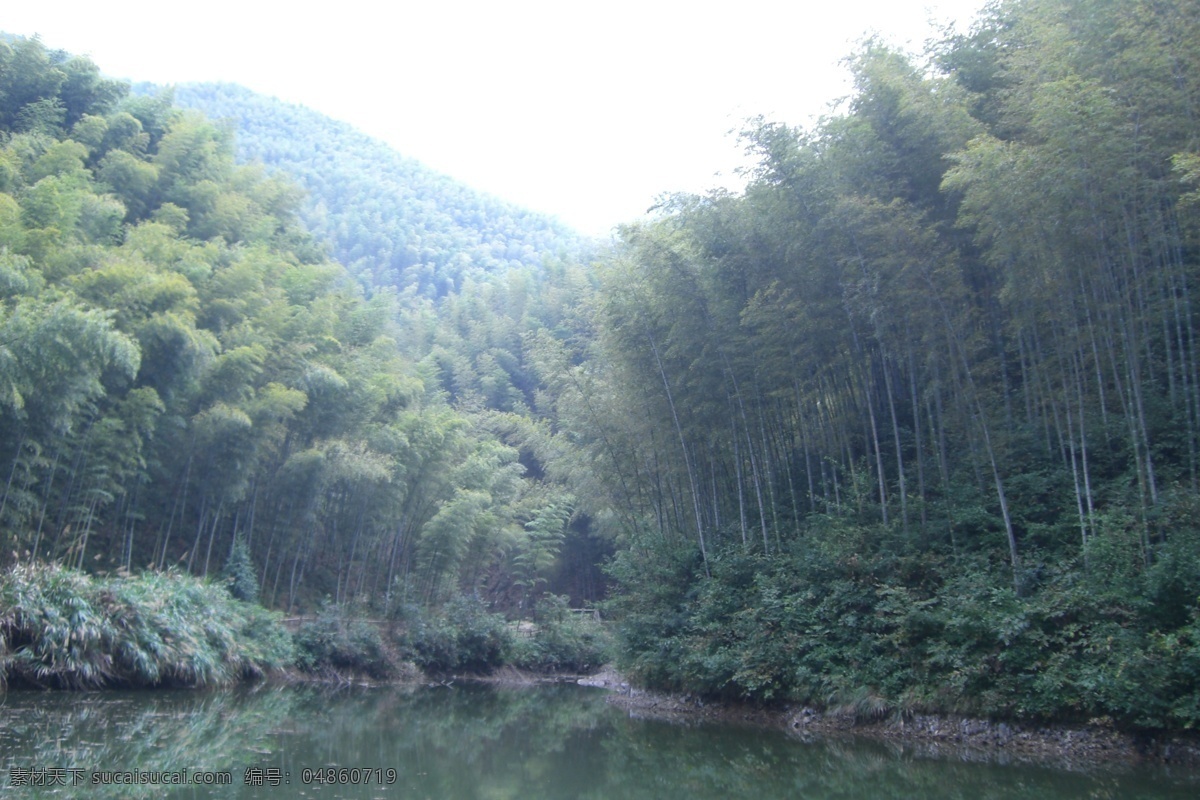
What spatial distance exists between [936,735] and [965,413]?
4.33 meters

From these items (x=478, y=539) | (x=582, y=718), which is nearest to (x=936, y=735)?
(x=582, y=718)

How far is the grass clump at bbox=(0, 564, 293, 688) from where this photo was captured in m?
10.6

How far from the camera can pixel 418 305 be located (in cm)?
4997

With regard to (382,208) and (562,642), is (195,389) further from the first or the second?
(382,208)

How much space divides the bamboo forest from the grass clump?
0.18 ft

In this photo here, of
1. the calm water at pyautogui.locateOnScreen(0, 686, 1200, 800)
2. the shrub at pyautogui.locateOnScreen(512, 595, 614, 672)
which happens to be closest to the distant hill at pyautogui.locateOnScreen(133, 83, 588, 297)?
the shrub at pyautogui.locateOnScreen(512, 595, 614, 672)

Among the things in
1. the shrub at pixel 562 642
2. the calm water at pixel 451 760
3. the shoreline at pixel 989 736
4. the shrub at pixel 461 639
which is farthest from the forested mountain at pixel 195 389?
A: the shoreline at pixel 989 736

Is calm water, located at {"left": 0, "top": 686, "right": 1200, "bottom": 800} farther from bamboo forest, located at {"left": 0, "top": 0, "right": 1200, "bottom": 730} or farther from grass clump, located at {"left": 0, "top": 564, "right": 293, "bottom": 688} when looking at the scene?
bamboo forest, located at {"left": 0, "top": 0, "right": 1200, "bottom": 730}

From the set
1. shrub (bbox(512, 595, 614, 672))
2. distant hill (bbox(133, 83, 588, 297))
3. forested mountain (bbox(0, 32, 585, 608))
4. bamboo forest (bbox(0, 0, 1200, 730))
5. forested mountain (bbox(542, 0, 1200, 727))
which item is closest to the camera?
forested mountain (bbox(542, 0, 1200, 727))

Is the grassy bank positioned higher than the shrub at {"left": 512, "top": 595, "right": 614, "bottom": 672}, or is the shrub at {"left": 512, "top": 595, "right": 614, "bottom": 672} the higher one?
the grassy bank

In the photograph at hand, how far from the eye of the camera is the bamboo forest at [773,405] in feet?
28.7

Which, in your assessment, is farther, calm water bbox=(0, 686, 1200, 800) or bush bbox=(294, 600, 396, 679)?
bush bbox=(294, 600, 396, 679)

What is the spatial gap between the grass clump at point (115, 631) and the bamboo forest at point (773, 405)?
0.18 ft

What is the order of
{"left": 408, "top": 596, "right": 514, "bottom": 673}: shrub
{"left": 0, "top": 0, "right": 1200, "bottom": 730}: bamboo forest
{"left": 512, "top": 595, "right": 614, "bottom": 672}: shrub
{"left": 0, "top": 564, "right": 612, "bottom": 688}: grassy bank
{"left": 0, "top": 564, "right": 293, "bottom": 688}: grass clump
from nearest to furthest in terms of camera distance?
{"left": 0, "top": 0, "right": 1200, "bottom": 730}: bamboo forest, {"left": 0, "top": 564, "right": 293, "bottom": 688}: grass clump, {"left": 0, "top": 564, "right": 612, "bottom": 688}: grassy bank, {"left": 408, "top": 596, "right": 514, "bottom": 673}: shrub, {"left": 512, "top": 595, "right": 614, "bottom": 672}: shrub
